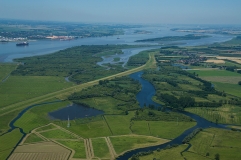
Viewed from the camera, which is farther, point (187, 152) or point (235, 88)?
point (235, 88)

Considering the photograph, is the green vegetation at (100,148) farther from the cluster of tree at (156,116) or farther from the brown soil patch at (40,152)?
the cluster of tree at (156,116)

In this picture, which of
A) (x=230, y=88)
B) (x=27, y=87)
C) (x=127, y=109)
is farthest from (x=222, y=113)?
(x=27, y=87)

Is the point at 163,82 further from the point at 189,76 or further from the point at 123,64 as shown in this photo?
the point at 123,64

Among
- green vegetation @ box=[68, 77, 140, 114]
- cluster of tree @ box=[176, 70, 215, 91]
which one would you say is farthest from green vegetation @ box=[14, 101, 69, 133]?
cluster of tree @ box=[176, 70, 215, 91]

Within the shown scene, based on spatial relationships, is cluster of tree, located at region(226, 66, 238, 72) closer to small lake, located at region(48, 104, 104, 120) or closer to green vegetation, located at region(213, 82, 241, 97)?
green vegetation, located at region(213, 82, 241, 97)

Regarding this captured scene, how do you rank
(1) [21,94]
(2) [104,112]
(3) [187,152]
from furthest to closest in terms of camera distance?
1. (1) [21,94]
2. (2) [104,112]
3. (3) [187,152]

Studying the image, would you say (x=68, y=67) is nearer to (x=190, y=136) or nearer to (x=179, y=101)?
(x=179, y=101)

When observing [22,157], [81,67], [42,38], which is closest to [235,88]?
[81,67]
